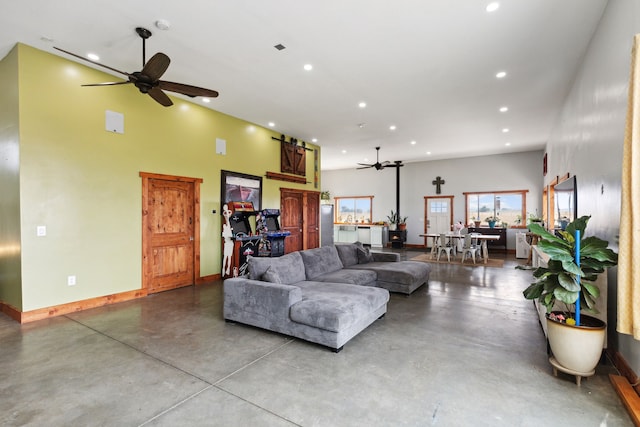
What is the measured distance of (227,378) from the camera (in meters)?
2.53

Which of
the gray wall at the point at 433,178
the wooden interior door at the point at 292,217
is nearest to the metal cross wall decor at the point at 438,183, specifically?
the gray wall at the point at 433,178

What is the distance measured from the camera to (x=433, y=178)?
40.3 ft

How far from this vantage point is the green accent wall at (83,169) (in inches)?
156

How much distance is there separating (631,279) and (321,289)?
2758mm

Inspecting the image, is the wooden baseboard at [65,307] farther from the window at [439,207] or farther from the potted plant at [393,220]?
the window at [439,207]

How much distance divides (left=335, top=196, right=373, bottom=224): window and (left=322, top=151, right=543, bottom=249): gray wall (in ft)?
0.84

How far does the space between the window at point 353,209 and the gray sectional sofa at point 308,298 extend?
8.88 m

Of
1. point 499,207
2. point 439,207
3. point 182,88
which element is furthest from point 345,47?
point 499,207

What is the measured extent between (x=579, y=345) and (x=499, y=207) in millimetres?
9931

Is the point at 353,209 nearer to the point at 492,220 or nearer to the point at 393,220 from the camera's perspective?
the point at 393,220

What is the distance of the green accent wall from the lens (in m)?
3.97

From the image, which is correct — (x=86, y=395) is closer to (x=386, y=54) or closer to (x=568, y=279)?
(x=568, y=279)

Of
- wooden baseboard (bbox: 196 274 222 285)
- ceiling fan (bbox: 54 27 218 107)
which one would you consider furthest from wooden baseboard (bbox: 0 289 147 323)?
ceiling fan (bbox: 54 27 218 107)

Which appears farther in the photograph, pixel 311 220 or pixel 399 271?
pixel 311 220
